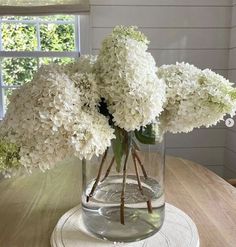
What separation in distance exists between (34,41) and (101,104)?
1.74 meters

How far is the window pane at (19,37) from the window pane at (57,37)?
7cm

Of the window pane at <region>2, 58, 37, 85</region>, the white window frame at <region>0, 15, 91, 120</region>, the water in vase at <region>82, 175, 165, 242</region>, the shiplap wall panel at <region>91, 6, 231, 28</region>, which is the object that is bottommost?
the water in vase at <region>82, 175, 165, 242</region>

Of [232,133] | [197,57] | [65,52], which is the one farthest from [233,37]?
[65,52]

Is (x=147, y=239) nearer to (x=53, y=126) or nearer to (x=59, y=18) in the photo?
(x=53, y=126)

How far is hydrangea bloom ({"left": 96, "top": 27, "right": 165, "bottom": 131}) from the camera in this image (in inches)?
23.0

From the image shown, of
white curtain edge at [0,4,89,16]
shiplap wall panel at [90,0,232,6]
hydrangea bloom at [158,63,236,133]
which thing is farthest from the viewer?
shiplap wall panel at [90,0,232,6]

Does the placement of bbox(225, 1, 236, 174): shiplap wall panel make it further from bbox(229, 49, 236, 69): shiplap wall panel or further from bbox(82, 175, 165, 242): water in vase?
bbox(82, 175, 165, 242): water in vase

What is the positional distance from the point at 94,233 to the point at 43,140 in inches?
Result: 13.0

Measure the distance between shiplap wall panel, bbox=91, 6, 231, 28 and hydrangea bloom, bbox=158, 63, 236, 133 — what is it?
1447 millimetres

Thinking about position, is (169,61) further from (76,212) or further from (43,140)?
(43,140)

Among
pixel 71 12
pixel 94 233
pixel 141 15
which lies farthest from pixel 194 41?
pixel 94 233

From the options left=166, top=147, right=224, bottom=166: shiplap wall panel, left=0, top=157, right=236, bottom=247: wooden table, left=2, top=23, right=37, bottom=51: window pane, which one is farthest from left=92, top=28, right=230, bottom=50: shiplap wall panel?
left=0, top=157, right=236, bottom=247: wooden table

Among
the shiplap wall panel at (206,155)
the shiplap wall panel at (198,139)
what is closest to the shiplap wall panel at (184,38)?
the shiplap wall panel at (198,139)

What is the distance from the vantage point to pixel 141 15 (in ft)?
6.71
